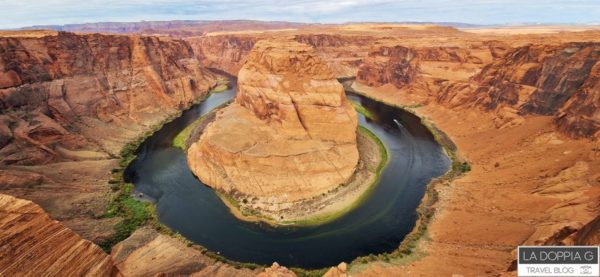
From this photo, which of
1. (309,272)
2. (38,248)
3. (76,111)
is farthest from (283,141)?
(76,111)

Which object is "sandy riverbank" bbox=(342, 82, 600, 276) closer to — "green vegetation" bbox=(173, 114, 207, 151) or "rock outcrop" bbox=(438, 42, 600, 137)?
"rock outcrop" bbox=(438, 42, 600, 137)

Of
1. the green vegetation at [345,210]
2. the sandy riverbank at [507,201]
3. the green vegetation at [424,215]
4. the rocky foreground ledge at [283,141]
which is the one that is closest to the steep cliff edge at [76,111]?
the rocky foreground ledge at [283,141]

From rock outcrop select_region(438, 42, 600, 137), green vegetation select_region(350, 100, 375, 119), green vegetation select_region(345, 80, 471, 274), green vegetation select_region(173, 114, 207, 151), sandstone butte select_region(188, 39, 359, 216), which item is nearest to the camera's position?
green vegetation select_region(345, 80, 471, 274)

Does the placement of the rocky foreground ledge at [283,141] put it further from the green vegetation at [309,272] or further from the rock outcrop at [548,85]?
the rock outcrop at [548,85]

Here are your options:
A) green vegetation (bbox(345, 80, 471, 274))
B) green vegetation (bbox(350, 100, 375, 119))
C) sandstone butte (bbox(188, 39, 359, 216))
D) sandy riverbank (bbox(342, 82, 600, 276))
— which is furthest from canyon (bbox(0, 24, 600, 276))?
green vegetation (bbox(350, 100, 375, 119))

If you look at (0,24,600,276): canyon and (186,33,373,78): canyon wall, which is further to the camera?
(186,33,373,78): canyon wall

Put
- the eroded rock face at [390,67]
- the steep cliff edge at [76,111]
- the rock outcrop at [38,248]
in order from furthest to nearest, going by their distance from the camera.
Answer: the eroded rock face at [390,67]
the steep cliff edge at [76,111]
the rock outcrop at [38,248]

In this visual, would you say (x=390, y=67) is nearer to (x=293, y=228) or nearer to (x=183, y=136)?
(x=183, y=136)
